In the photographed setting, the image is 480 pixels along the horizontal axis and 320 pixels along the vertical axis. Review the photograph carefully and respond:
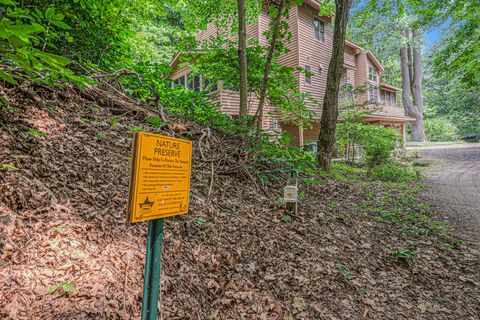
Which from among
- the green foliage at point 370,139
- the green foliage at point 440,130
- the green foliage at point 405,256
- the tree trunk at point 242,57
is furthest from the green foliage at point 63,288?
the green foliage at point 440,130

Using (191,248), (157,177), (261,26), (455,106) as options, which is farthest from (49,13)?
(455,106)

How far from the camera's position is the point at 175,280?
203 cm

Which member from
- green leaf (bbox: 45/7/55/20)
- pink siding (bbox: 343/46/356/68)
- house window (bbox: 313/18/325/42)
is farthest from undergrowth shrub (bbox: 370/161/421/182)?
pink siding (bbox: 343/46/356/68)

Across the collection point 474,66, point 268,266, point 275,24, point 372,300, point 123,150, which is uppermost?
point 474,66

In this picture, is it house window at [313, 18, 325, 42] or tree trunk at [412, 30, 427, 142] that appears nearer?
house window at [313, 18, 325, 42]

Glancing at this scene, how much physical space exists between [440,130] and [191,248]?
1646 inches

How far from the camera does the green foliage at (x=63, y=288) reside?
1.61 metres

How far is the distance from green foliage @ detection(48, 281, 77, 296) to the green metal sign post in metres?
0.73

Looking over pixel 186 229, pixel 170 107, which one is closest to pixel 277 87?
pixel 170 107

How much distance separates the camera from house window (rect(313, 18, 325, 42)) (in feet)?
54.8

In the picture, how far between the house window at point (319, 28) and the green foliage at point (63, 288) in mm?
18589

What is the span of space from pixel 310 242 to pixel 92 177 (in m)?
2.72

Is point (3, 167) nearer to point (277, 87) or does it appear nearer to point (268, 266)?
point (268, 266)

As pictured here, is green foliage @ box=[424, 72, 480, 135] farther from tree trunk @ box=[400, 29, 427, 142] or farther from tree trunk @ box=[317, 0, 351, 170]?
tree trunk @ box=[317, 0, 351, 170]
